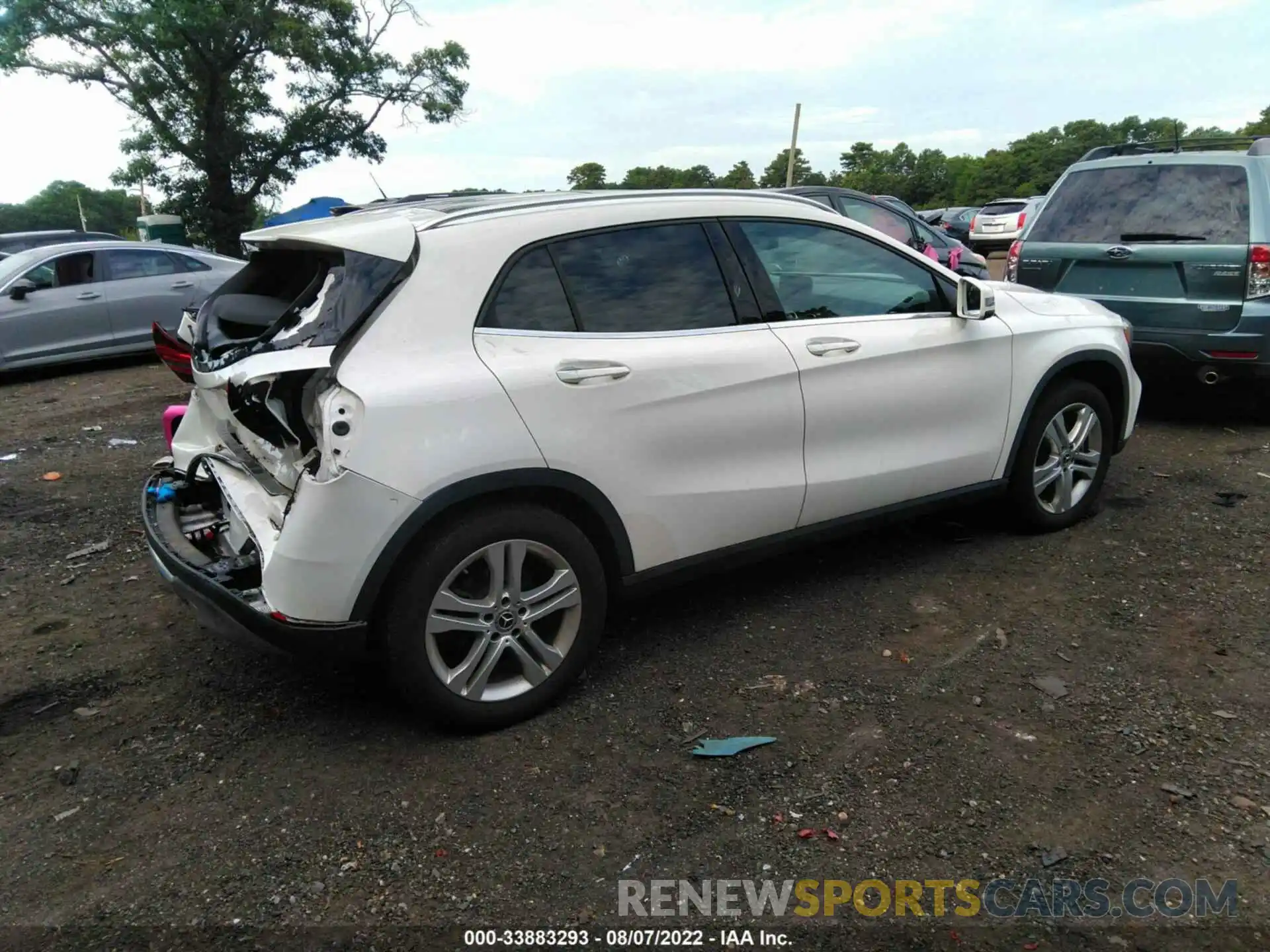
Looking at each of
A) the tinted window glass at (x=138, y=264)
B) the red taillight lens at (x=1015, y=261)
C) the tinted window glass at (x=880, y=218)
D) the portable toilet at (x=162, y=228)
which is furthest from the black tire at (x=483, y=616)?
the portable toilet at (x=162, y=228)

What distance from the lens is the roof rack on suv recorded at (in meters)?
7.04

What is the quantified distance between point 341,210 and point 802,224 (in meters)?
1.94

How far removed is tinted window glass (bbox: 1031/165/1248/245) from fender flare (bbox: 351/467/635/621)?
5.10m

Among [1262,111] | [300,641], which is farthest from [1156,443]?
[1262,111]

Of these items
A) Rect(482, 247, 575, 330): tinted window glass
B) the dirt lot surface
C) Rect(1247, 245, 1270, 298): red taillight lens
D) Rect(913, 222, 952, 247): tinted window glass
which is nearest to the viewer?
the dirt lot surface

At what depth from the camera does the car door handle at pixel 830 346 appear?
3719mm

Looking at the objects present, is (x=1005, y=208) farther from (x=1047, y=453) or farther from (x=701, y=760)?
(x=701, y=760)

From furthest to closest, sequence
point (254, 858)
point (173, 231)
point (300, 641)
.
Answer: point (173, 231)
point (300, 641)
point (254, 858)

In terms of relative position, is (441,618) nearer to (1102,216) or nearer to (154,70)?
(1102,216)

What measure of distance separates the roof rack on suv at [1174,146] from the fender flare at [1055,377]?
301 cm

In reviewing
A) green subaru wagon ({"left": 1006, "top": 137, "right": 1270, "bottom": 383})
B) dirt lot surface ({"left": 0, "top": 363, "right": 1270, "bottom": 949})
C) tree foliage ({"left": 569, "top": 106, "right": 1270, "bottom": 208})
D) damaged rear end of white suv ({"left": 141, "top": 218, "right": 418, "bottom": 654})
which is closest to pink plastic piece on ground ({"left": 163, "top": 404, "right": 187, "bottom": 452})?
damaged rear end of white suv ({"left": 141, "top": 218, "right": 418, "bottom": 654})

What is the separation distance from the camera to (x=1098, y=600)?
407 cm

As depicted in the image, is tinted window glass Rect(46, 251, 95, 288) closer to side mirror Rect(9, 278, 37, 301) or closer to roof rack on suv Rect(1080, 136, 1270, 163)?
side mirror Rect(9, 278, 37, 301)

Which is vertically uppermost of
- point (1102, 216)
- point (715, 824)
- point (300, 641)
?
point (1102, 216)
